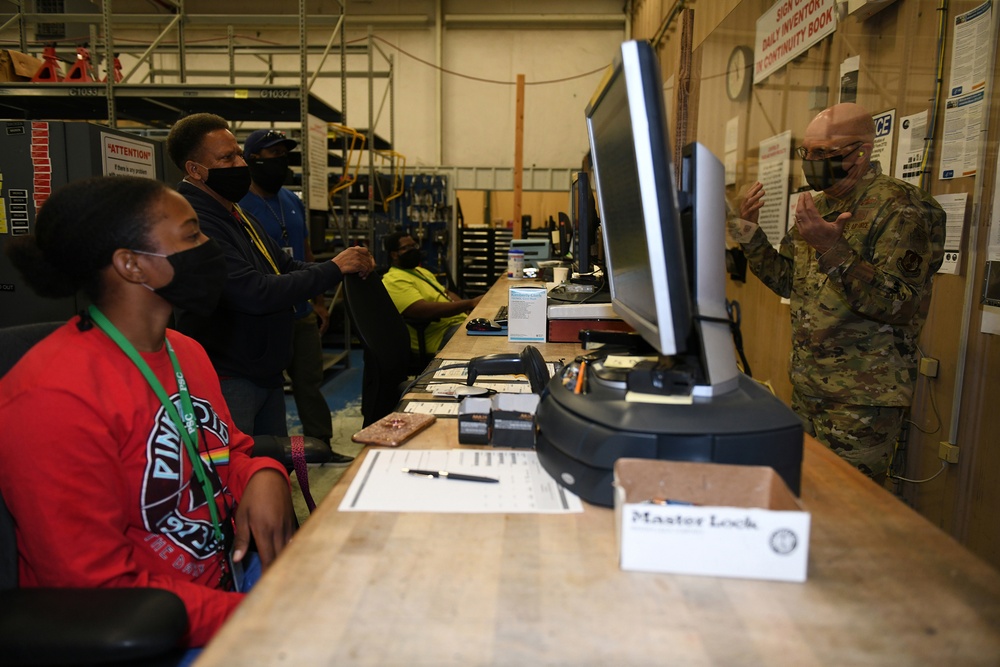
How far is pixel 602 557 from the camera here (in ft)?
2.63

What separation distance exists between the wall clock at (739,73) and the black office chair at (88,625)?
13.8 feet

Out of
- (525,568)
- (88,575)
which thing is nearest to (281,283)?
(88,575)

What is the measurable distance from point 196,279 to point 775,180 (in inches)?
121

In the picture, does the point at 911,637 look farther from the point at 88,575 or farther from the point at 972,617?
the point at 88,575

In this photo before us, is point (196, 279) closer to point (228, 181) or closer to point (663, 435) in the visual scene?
point (663, 435)

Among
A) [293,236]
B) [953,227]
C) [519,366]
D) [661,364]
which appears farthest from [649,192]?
[293,236]

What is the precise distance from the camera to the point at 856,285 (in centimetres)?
175

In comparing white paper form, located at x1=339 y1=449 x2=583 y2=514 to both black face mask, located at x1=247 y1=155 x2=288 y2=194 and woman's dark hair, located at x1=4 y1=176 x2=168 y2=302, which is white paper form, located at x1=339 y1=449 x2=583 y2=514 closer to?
woman's dark hair, located at x1=4 y1=176 x2=168 y2=302

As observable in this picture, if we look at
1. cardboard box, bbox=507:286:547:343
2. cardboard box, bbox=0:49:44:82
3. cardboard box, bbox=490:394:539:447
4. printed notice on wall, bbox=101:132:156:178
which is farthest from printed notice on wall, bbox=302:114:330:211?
cardboard box, bbox=490:394:539:447

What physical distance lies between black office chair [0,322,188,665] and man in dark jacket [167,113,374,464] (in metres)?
1.32

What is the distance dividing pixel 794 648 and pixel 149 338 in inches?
44.6

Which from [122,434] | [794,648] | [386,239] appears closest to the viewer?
[794,648]

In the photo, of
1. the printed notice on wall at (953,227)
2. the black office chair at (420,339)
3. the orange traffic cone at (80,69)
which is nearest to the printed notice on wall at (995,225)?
the printed notice on wall at (953,227)

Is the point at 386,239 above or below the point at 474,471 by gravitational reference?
above
